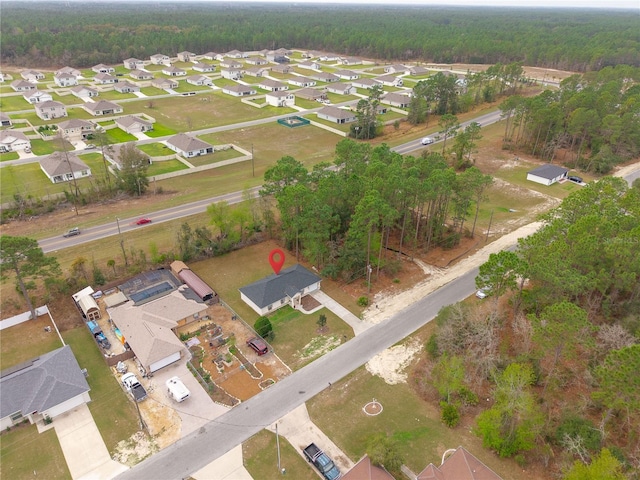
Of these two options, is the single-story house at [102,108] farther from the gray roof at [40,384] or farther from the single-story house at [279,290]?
the gray roof at [40,384]

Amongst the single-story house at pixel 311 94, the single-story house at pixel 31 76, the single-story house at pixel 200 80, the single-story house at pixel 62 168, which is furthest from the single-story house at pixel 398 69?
the single-story house at pixel 31 76

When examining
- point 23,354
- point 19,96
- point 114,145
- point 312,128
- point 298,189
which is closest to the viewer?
point 23,354

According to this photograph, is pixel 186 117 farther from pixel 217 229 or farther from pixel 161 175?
pixel 217 229

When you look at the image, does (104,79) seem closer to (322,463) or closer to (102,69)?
(102,69)

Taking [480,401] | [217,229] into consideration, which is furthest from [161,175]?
[480,401]

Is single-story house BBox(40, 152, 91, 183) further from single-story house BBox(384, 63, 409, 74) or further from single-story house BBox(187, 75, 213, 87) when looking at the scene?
single-story house BBox(384, 63, 409, 74)
